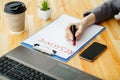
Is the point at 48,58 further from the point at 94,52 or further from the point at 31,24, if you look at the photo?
the point at 31,24

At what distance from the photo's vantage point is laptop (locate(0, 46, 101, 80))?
867mm

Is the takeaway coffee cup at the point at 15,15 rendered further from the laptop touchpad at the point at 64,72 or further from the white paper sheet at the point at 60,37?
the laptop touchpad at the point at 64,72

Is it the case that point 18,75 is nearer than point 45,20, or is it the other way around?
point 18,75

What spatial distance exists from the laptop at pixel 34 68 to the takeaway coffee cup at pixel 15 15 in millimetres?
162

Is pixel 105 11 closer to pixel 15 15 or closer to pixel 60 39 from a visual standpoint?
pixel 60 39

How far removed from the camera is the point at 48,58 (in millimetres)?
1000

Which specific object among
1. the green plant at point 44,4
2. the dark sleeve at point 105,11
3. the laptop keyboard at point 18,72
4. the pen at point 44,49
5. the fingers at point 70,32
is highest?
the green plant at point 44,4

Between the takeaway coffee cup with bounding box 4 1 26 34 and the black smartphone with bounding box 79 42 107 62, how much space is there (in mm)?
335

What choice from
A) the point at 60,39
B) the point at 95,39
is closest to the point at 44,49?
the point at 60,39

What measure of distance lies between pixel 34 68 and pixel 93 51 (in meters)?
0.28

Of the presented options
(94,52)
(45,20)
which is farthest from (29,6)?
(94,52)

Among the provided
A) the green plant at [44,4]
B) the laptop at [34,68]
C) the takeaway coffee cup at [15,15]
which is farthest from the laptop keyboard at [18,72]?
the green plant at [44,4]

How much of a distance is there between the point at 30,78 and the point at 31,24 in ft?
1.51

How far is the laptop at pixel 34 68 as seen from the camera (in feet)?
2.84
